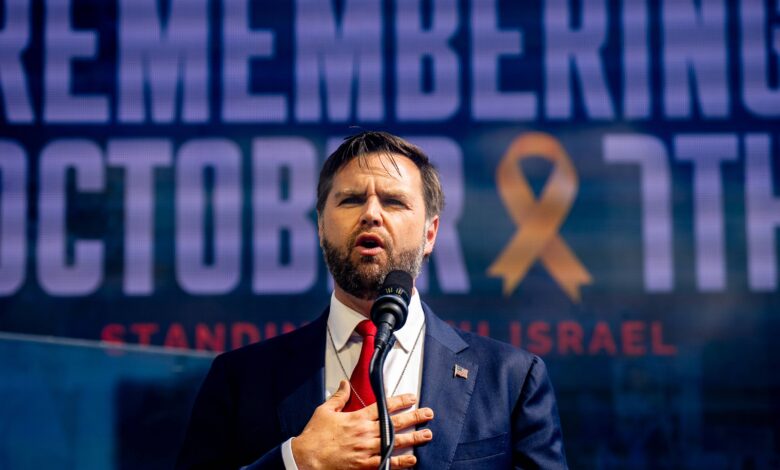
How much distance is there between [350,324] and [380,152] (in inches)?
15.8

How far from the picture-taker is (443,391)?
72.8 inches

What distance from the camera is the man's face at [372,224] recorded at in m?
1.81

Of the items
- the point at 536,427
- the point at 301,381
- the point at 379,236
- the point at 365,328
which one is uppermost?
the point at 379,236

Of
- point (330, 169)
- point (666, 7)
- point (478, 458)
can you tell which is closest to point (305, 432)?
point (478, 458)

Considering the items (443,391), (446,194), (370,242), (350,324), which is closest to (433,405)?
(443,391)

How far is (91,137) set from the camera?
381cm

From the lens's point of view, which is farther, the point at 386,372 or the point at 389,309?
the point at 386,372

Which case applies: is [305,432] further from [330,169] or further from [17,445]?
[17,445]

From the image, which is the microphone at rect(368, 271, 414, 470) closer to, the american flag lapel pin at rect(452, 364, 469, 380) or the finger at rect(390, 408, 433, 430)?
the finger at rect(390, 408, 433, 430)

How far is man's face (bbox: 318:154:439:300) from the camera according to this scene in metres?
1.81

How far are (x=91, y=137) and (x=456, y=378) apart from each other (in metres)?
2.55

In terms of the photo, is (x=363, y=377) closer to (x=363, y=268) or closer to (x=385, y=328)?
(x=363, y=268)

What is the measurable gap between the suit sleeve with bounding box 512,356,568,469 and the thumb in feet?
1.34

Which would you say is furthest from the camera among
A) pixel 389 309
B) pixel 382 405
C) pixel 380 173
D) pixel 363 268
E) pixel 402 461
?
pixel 380 173
